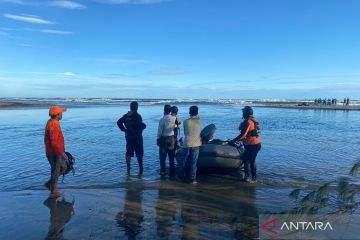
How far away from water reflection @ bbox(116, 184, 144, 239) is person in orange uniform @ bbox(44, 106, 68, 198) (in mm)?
1438

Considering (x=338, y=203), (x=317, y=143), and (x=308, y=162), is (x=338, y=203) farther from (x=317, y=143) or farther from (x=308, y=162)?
(x=317, y=143)

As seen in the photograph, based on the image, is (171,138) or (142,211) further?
(171,138)

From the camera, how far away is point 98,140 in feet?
51.0

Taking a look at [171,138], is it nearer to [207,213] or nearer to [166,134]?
[166,134]

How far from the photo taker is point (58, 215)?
5.84 metres

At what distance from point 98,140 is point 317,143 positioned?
32.0ft

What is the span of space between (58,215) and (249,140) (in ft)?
14.9

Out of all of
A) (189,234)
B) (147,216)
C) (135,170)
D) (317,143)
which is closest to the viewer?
(189,234)

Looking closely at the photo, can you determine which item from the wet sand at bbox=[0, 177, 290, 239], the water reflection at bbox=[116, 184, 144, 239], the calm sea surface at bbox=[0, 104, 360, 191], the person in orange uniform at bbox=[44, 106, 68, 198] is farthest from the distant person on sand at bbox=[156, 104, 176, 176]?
the person in orange uniform at bbox=[44, 106, 68, 198]

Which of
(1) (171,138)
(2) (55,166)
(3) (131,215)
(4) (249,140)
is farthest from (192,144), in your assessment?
(2) (55,166)

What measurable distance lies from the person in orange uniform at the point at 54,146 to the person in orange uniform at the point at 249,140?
395cm

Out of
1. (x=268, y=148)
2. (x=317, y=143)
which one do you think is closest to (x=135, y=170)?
(x=268, y=148)

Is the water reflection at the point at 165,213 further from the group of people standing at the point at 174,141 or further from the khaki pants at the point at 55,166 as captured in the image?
the khaki pants at the point at 55,166

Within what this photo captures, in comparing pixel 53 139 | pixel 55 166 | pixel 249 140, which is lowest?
pixel 55 166
